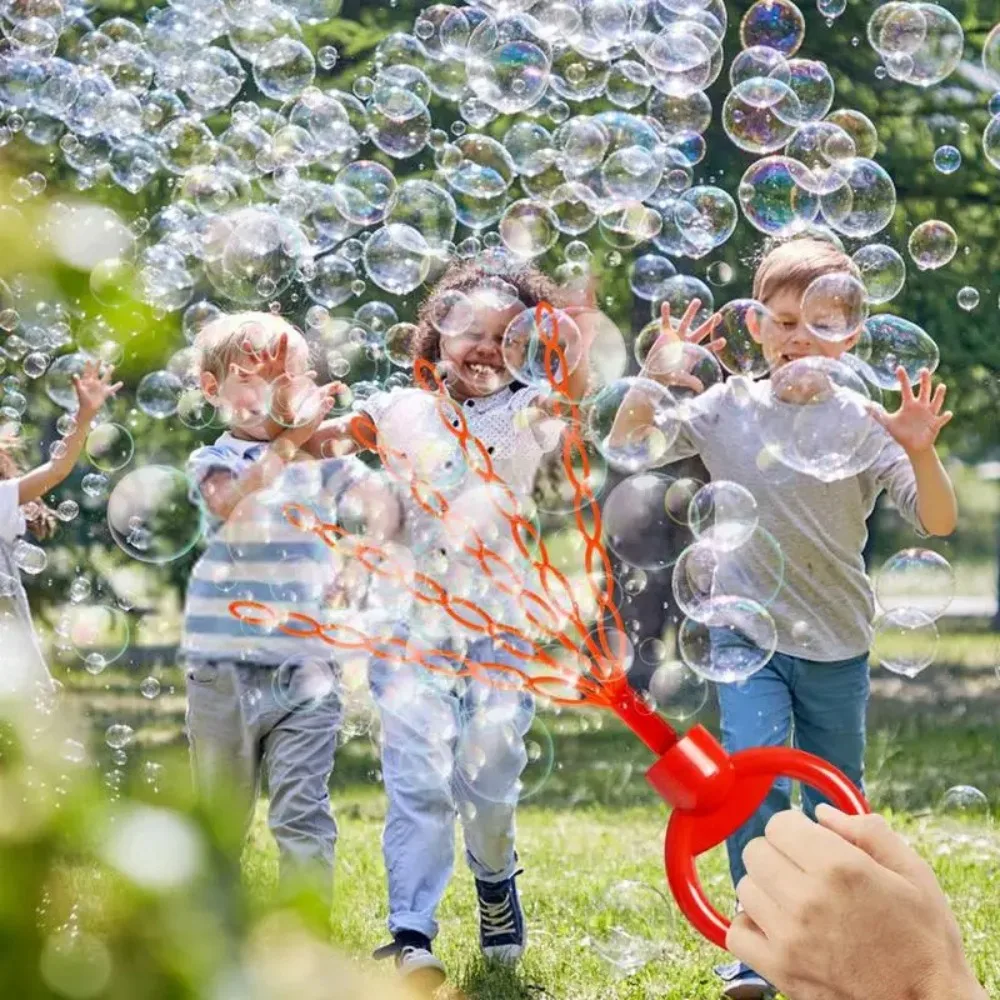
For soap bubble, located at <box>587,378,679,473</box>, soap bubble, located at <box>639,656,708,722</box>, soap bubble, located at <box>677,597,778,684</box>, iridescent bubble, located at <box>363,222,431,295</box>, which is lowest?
soap bubble, located at <box>639,656,708,722</box>

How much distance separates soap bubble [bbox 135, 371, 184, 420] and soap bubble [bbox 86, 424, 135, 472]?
235 millimetres

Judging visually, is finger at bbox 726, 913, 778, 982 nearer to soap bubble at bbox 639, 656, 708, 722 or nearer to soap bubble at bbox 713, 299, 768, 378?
soap bubble at bbox 639, 656, 708, 722

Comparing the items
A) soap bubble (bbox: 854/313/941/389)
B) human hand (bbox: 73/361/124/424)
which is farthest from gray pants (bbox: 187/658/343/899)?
soap bubble (bbox: 854/313/941/389)

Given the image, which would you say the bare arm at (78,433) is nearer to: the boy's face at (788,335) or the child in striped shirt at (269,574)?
the child in striped shirt at (269,574)

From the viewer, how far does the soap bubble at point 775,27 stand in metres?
4.84

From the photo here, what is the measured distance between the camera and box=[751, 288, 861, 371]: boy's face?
3695mm

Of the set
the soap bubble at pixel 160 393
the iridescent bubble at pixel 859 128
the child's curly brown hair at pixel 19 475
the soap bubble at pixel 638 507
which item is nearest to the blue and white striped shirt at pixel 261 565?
the soap bubble at pixel 638 507

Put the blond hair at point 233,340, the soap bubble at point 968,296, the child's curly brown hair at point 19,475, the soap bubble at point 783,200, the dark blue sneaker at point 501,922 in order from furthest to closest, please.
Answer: the soap bubble at point 968,296 < the child's curly brown hair at point 19,475 < the soap bubble at point 783,200 < the dark blue sneaker at point 501,922 < the blond hair at point 233,340

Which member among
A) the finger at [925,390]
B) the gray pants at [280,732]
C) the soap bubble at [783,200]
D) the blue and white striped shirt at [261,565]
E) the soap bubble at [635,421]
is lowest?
the gray pants at [280,732]

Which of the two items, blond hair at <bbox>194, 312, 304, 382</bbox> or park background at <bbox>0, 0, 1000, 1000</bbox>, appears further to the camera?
blond hair at <bbox>194, 312, 304, 382</bbox>

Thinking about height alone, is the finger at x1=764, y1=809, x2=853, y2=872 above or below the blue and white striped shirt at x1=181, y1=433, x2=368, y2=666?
above

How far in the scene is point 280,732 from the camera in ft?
12.5

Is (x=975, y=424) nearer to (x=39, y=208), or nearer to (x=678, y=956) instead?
(x=678, y=956)

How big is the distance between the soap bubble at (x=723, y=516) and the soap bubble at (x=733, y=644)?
142 mm
